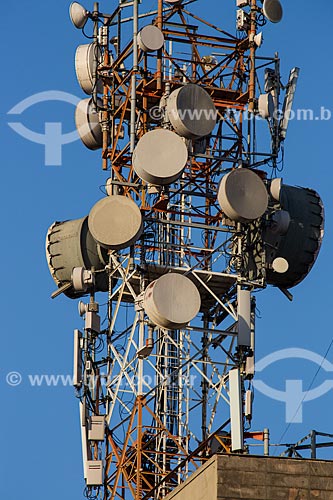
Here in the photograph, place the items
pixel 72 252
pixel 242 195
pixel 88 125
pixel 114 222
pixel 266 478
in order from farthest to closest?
pixel 72 252, pixel 88 125, pixel 242 195, pixel 114 222, pixel 266 478

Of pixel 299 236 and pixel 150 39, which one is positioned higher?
pixel 150 39

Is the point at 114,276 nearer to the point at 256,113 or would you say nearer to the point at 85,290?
the point at 85,290

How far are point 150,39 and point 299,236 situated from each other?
8.36m

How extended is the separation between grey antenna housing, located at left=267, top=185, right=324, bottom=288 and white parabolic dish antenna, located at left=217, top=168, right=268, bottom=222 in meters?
4.97

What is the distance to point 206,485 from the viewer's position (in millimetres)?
44219

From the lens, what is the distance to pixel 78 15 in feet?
189

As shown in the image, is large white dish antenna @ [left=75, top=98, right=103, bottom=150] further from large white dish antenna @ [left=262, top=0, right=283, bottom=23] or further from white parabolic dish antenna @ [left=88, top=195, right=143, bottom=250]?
large white dish antenna @ [left=262, top=0, right=283, bottom=23]

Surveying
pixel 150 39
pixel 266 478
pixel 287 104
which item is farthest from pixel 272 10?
pixel 266 478

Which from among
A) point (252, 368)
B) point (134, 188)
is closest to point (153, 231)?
point (134, 188)

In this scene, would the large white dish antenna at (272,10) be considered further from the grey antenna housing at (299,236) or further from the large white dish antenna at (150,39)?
the grey antenna housing at (299,236)

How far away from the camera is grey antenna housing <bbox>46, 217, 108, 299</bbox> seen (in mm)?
57094

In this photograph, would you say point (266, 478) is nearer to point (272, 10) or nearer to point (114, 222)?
point (114, 222)

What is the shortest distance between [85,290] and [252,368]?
219 inches

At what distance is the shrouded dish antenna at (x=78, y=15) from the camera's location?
57.7 m
